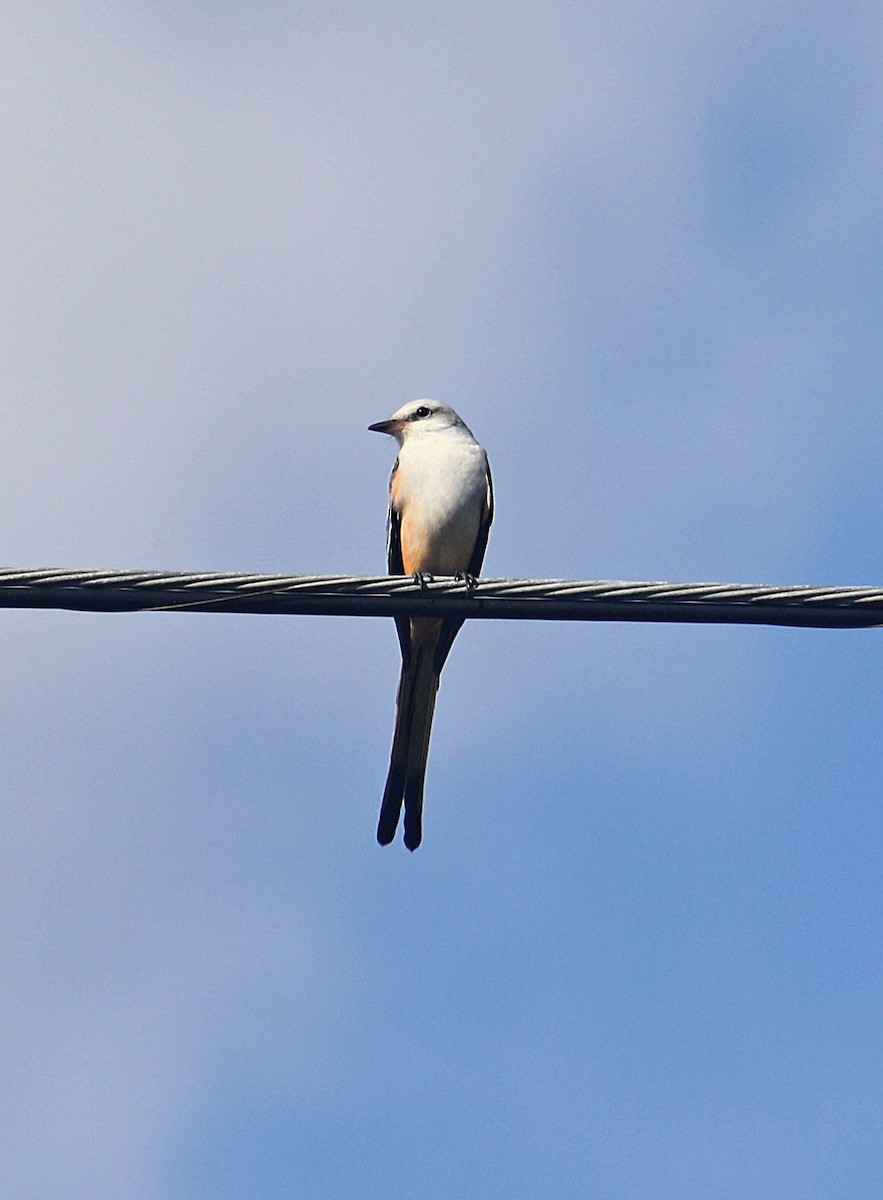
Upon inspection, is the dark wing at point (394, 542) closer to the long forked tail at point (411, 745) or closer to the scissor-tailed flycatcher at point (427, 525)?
the scissor-tailed flycatcher at point (427, 525)

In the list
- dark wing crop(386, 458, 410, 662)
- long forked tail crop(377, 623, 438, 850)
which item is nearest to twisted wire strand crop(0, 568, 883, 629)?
long forked tail crop(377, 623, 438, 850)

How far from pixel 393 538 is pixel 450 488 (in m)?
0.47

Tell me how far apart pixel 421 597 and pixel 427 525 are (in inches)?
141

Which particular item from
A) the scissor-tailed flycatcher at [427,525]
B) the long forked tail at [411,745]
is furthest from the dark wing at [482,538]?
the long forked tail at [411,745]

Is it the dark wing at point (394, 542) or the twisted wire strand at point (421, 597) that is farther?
the dark wing at point (394, 542)

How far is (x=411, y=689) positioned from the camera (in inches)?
309

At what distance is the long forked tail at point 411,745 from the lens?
7.31 metres

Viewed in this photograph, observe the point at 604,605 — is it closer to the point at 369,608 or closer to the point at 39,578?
the point at 369,608

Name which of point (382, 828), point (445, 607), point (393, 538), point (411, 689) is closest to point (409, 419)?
point (393, 538)

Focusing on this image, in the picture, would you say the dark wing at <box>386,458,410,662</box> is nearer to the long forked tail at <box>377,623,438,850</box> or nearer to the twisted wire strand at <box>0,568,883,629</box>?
the long forked tail at <box>377,623,438,850</box>

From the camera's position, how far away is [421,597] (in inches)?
200

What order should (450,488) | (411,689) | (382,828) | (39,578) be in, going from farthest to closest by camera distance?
1. (450,488)
2. (411,689)
3. (382,828)
4. (39,578)

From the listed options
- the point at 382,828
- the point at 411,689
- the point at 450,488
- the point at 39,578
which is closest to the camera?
the point at 39,578

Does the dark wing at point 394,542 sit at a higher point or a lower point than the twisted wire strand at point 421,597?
higher
